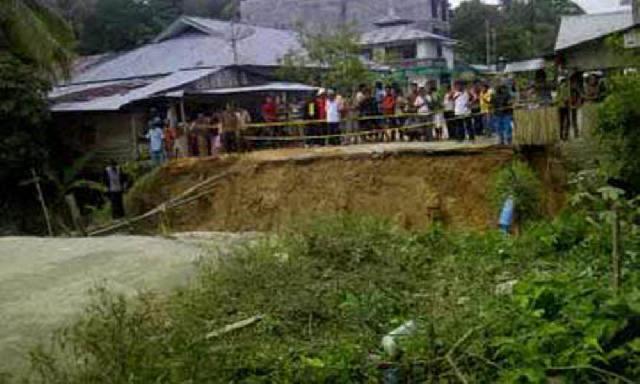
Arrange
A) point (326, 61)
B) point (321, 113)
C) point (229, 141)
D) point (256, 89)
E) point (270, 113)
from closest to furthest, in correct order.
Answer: point (321, 113)
point (229, 141)
point (270, 113)
point (256, 89)
point (326, 61)

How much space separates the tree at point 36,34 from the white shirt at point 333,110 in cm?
661

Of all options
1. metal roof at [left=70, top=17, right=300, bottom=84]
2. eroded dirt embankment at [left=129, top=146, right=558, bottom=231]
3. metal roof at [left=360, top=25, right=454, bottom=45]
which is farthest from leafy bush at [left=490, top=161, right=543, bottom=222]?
metal roof at [left=360, top=25, right=454, bottom=45]

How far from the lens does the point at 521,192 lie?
13750 mm

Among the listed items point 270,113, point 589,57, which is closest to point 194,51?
point 270,113

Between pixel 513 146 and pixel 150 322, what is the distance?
11003mm

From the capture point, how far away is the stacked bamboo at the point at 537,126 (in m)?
16.0

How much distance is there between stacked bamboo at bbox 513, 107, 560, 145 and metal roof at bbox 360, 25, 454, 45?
27288 millimetres

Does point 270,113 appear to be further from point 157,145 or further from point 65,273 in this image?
Result: point 65,273

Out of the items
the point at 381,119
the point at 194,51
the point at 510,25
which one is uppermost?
the point at 510,25

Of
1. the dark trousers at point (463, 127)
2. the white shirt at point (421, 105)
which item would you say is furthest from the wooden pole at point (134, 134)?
the dark trousers at point (463, 127)

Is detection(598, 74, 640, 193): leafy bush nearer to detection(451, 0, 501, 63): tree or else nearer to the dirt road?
the dirt road

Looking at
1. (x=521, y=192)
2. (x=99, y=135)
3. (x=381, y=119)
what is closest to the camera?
(x=521, y=192)

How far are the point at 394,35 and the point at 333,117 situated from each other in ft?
83.6

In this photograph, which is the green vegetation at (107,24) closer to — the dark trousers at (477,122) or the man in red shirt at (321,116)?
the man in red shirt at (321,116)
